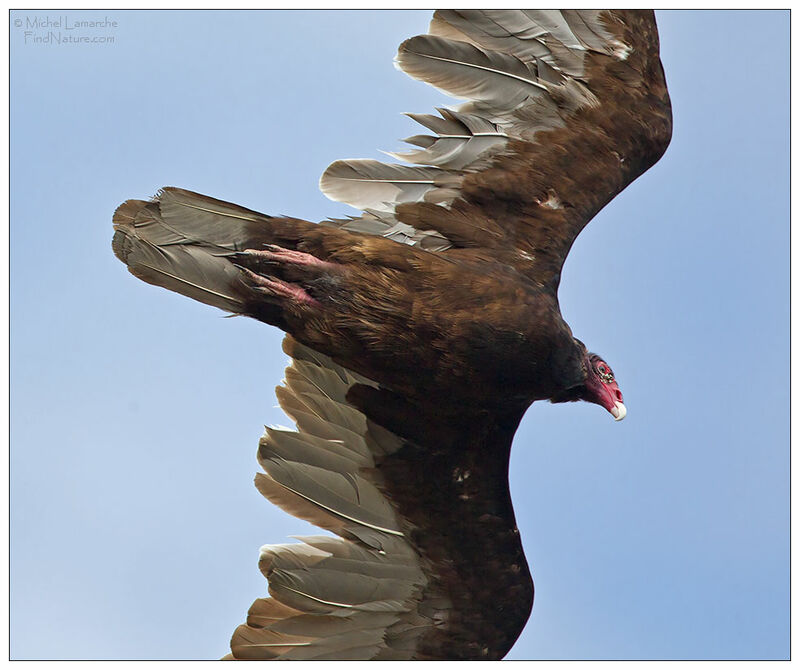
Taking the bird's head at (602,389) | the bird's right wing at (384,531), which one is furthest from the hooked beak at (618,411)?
the bird's right wing at (384,531)

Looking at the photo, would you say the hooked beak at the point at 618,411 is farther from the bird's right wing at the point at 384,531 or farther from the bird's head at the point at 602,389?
the bird's right wing at the point at 384,531

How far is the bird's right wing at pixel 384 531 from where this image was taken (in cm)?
538

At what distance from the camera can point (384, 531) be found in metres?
5.53

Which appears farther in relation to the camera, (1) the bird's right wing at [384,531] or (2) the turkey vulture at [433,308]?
(1) the bird's right wing at [384,531]

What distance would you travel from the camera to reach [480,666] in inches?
203

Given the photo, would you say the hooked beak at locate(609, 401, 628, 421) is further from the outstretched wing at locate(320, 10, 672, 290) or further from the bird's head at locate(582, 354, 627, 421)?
the outstretched wing at locate(320, 10, 672, 290)

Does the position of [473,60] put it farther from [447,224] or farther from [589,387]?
[589,387]

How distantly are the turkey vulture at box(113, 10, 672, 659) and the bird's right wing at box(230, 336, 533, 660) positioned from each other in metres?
0.01

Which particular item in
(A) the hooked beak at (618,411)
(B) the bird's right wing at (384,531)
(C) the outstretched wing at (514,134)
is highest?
(C) the outstretched wing at (514,134)

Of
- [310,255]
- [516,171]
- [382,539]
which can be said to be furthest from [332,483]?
[516,171]

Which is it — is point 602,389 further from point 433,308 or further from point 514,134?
point 514,134

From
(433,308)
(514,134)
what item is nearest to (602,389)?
(433,308)

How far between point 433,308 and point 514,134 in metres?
1.13

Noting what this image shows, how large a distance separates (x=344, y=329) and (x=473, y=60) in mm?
1464
